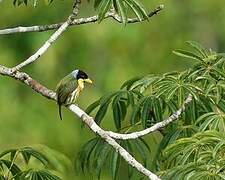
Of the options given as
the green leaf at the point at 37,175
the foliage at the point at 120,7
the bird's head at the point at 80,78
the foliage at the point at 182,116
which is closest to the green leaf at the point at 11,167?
the green leaf at the point at 37,175

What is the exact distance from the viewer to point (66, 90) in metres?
2.63

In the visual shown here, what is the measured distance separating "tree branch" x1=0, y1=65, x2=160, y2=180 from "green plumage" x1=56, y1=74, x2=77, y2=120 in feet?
0.07

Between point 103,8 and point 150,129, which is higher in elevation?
point 103,8

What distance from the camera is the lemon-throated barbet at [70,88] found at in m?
2.59

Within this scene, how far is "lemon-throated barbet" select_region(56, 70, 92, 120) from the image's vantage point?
2586 millimetres

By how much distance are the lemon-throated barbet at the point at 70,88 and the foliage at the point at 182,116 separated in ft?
0.46

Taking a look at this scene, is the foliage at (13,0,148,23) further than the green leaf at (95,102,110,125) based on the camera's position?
No

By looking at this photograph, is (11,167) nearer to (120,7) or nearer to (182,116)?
(182,116)

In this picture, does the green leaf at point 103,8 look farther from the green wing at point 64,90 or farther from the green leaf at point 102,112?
the green leaf at point 102,112

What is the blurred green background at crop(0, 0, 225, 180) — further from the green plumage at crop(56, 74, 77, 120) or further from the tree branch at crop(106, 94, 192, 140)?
the tree branch at crop(106, 94, 192, 140)

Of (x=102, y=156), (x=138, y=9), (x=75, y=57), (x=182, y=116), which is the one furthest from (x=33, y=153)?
(x=75, y=57)

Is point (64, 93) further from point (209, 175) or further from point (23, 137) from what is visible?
point (23, 137)

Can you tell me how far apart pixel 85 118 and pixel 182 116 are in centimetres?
44

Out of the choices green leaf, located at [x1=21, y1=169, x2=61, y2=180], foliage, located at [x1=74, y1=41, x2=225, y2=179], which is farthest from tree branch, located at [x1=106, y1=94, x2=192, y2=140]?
green leaf, located at [x1=21, y1=169, x2=61, y2=180]
